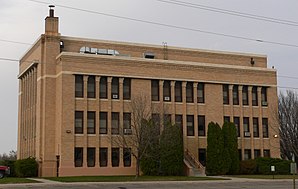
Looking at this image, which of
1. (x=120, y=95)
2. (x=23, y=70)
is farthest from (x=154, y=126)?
(x=23, y=70)

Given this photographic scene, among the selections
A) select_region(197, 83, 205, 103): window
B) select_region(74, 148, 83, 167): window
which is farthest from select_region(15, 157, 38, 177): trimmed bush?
select_region(197, 83, 205, 103): window

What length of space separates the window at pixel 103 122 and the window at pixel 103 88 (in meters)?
1.71

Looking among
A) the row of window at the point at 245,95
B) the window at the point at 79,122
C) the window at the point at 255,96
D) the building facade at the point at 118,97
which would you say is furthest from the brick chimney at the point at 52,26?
the window at the point at 255,96

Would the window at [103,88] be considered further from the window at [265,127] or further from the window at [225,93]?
the window at [265,127]

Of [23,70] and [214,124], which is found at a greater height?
[23,70]

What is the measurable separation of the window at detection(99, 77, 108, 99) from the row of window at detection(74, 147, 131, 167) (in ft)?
17.2

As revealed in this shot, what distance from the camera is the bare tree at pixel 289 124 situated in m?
65.5

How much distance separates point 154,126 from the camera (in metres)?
50.5

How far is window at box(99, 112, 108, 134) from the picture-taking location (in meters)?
55.4

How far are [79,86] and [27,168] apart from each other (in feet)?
31.0

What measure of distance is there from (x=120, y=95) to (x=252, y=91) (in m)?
16.0

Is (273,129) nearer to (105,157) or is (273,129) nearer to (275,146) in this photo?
(275,146)

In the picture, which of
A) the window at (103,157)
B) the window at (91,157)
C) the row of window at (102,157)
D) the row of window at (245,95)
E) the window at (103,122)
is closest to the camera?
the row of window at (102,157)

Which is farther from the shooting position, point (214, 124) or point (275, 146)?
point (275, 146)
